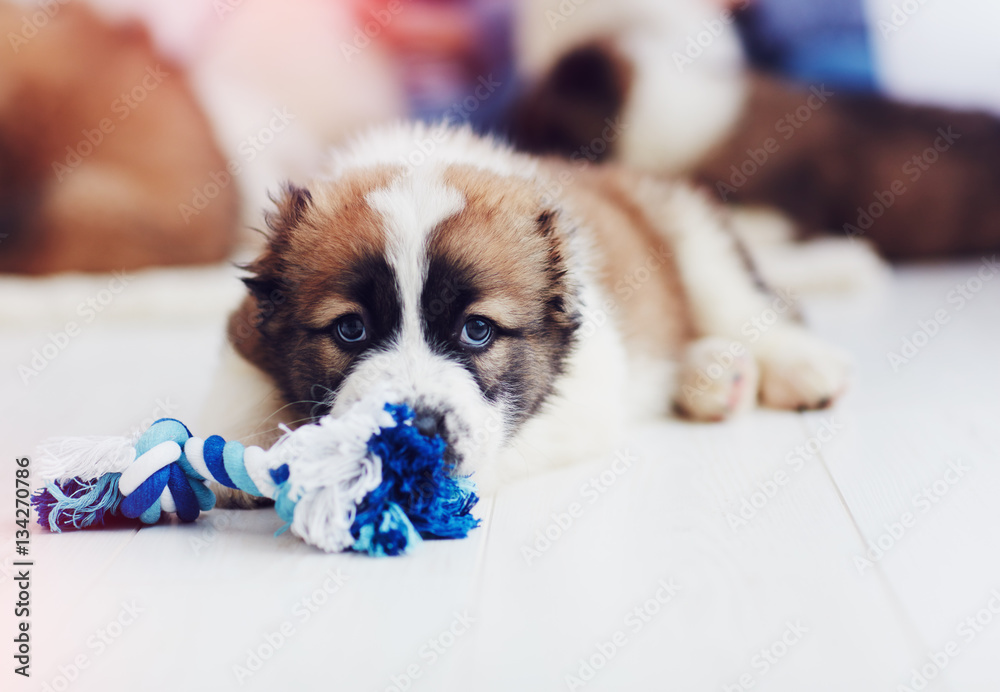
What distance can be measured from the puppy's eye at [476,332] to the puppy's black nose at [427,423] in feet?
0.79

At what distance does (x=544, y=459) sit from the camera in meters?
2.18

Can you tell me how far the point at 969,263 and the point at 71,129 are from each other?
4.70 meters

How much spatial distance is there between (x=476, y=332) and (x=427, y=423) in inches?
11.9

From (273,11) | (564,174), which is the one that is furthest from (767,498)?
(273,11)

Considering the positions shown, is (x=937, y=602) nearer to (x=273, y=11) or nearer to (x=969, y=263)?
(x=969, y=263)

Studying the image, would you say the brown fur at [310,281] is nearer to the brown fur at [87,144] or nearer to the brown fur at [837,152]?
the brown fur at [837,152]

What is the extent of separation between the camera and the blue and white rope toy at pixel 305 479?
63.6 inches

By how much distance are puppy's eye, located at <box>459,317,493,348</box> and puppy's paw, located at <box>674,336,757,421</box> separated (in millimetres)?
948

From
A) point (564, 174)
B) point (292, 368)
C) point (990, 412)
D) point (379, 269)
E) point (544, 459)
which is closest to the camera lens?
point (379, 269)

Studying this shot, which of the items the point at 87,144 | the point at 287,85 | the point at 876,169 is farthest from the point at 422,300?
the point at 876,169

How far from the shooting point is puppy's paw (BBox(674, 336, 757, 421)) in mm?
2570

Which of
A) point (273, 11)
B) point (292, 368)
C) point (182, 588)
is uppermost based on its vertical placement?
point (273, 11)

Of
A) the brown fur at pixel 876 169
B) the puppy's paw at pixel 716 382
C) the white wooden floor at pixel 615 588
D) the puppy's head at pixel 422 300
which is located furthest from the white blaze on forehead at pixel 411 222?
the brown fur at pixel 876 169

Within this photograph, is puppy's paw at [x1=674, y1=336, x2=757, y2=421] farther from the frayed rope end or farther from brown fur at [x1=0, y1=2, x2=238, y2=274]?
brown fur at [x1=0, y1=2, x2=238, y2=274]
